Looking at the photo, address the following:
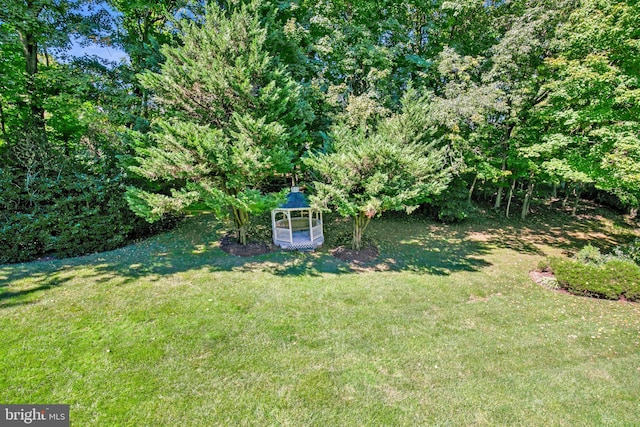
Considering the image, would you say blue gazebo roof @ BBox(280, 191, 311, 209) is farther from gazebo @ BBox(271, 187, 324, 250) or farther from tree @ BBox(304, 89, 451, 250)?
tree @ BBox(304, 89, 451, 250)

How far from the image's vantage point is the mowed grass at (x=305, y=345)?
3924mm

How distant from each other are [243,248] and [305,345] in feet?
19.2

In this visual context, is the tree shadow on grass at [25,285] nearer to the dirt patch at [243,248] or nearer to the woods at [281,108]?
the woods at [281,108]

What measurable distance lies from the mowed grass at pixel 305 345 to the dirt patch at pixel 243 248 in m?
0.80

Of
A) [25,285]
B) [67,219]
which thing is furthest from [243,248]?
[67,219]

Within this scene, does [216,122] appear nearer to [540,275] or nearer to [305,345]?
[305,345]

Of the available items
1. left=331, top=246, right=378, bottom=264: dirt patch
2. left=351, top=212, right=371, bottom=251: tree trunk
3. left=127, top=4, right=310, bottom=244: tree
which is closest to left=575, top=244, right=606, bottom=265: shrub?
left=331, top=246, right=378, bottom=264: dirt patch

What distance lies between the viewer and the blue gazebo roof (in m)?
10.6

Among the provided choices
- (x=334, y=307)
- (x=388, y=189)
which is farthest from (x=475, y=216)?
(x=334, y=307)

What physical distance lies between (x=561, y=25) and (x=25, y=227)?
850 inches

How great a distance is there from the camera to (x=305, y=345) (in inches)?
210

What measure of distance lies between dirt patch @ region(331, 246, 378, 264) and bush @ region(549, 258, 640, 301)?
5.80 m

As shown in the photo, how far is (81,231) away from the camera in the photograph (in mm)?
9578

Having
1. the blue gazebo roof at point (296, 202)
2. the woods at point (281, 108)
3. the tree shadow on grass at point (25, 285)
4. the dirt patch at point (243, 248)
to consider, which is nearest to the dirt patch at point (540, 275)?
the woods at point (281, 108)
